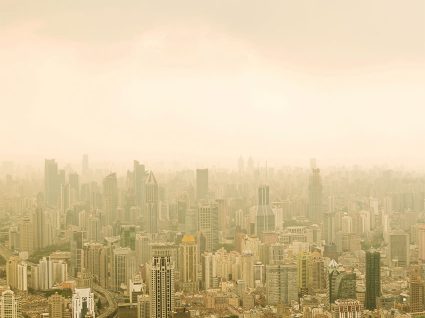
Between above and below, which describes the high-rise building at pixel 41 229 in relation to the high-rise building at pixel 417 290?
above

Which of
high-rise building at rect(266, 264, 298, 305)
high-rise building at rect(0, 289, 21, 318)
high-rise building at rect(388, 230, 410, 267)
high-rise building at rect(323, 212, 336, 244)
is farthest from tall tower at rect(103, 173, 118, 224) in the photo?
high-rise building at rect(388, 230, 410, 267)

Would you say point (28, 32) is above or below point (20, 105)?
above

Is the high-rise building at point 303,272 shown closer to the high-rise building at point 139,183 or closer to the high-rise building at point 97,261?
the high-rise building at point 139,183

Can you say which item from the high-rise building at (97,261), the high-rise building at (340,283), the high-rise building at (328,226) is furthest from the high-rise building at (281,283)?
the high-rise building at (97,261)

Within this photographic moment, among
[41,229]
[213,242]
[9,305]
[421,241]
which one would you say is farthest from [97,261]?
[421,241]

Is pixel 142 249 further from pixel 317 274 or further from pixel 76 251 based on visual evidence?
pixel 317 274

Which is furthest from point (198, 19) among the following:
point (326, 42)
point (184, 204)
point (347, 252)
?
point (347, 252)

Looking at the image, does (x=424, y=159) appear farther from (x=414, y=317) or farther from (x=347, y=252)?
(x=414, y=317)
